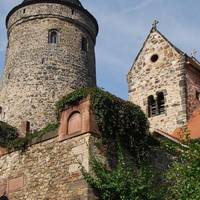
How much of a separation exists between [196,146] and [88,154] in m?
2.91

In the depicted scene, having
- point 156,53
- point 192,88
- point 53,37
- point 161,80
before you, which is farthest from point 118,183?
point 53,37

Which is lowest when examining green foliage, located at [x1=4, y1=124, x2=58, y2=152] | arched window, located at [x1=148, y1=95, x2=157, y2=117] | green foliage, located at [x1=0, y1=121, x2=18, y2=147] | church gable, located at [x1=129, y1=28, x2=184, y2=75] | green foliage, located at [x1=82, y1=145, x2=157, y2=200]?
green foliage, located at [x1=82, y1=145, x2=157, y2=200]

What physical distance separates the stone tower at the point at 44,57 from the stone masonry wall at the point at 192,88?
23.1ft

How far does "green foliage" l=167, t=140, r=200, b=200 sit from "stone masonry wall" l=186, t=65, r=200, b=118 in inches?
402

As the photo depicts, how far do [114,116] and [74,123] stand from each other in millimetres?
1188

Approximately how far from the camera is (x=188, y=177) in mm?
13258

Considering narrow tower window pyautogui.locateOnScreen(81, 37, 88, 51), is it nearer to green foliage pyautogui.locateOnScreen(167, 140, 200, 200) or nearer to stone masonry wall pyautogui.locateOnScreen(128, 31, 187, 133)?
stone masonry wall pyautogui.locateOnScreen(128, 31, 187, 133)

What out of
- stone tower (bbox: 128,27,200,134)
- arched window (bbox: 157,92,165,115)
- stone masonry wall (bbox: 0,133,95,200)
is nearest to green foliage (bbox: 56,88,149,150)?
stone masonry wall (bbox: 0,133,95,200)

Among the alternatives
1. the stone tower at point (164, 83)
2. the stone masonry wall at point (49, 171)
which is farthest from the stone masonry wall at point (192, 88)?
the stone masonry wall at point (49, 171)

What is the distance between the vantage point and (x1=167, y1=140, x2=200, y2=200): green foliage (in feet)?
41.6

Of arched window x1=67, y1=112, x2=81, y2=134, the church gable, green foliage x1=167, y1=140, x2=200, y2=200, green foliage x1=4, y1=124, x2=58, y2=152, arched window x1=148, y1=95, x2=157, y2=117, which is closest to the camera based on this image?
green foliage x1=167, y1=140, x2=200, y2=200

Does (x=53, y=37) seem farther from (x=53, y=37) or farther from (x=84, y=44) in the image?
(x=84, y=44)

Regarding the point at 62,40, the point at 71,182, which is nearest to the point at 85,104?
the point at 71,182

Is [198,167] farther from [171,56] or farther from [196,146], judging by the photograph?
[171,56]
